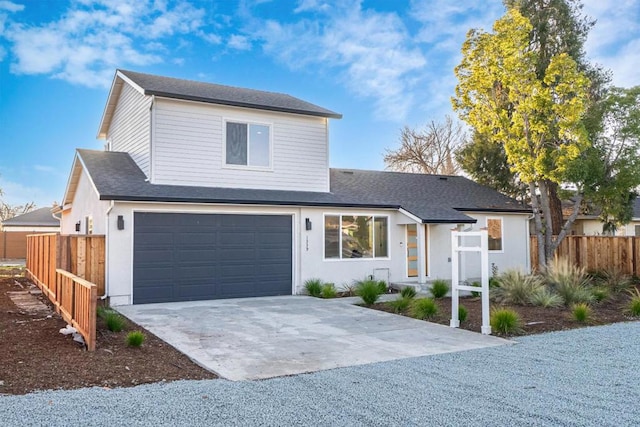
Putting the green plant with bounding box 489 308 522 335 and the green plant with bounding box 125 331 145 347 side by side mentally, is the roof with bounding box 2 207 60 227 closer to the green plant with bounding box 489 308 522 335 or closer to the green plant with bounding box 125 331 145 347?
the green plant with bounding box 125 331 145 347

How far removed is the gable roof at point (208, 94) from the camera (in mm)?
13135

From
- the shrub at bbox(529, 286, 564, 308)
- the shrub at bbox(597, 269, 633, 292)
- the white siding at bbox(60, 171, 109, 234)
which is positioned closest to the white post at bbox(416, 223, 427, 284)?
the shrub at bbox(529, 286, 564, 308)

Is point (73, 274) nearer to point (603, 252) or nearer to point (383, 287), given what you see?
point (383, 287)

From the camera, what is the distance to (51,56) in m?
17.9

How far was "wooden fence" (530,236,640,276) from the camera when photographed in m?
16.9

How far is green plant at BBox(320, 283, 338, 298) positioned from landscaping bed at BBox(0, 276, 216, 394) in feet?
18.3

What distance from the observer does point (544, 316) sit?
995 centimetres

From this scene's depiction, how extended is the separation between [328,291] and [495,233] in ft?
25.4

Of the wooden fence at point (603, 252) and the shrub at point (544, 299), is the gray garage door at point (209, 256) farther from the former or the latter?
the wooden fence at point (603, 252)

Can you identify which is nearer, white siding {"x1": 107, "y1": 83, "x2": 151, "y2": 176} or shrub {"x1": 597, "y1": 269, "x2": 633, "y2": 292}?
white siding {"x1": 107, "y1": 83, "x2": 151, "y2": 176}

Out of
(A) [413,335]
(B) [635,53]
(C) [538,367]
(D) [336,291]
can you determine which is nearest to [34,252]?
(D) [336,291]

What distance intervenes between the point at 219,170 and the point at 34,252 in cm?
666

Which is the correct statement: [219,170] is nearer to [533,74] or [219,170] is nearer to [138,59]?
[138,59]

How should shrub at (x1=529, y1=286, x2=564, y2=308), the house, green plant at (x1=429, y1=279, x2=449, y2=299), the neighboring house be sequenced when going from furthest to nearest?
the neighboring house → green plant at (x1=429, y1=279, x2=449, y2=299) → the house → shrub at (x1=529, y1=286, x2=564, y2=308)
